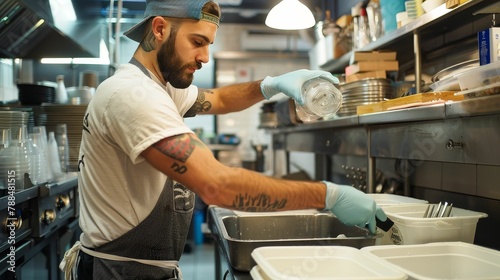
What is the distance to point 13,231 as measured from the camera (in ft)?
6.31

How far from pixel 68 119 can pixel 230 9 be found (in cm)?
269

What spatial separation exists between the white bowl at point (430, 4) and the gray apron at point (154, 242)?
1349mm

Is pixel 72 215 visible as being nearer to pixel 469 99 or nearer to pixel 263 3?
pixel 469 99

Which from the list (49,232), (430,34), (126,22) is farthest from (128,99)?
(126,22)

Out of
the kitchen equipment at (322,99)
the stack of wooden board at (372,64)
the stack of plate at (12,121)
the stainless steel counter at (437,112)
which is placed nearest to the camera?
the stainless steel counter at (437,112)

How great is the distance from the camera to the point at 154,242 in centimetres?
139

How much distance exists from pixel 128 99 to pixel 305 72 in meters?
0.77

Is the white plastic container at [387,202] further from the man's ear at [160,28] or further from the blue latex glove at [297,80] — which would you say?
the man's ear at [160,28]

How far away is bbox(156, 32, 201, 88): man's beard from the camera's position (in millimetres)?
1439

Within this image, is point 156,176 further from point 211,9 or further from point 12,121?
point 12,121

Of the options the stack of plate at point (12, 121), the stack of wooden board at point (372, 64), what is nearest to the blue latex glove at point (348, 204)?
the stack of wooden board at point (372, 64)

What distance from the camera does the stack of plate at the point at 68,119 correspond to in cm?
300

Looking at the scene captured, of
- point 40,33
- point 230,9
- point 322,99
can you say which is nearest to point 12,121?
Result: point 40,33

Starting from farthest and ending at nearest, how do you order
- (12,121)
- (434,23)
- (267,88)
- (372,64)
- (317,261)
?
(372,64), (12,121), (434,23), (267,88), (317,261)
